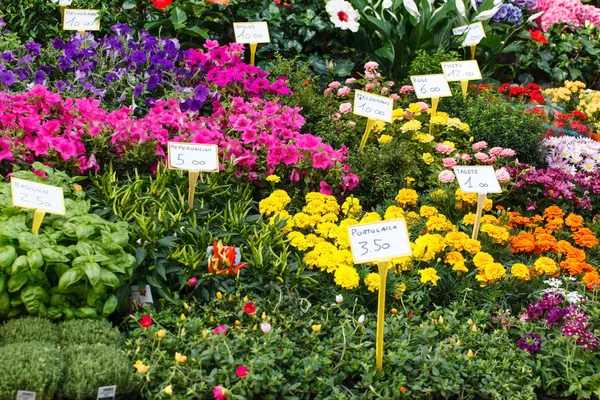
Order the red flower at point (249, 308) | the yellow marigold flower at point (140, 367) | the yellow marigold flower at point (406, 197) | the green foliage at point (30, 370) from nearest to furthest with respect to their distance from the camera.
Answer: the green foliage at point (30, 370) → the yellow marigold flower at point (140, 367) → the red flower at point (249, 308) → the yellow marigold flower at point (406, 197)

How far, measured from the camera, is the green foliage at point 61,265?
8.61 ft

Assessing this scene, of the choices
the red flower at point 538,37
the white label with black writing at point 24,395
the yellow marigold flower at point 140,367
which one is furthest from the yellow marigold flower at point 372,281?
the red flower at point 538,37

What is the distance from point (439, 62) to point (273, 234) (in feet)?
8.05

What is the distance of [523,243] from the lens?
11.7ft

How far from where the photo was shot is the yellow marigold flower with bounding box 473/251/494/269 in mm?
3219

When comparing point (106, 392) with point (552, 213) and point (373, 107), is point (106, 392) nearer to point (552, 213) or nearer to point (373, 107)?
point (373, 107)

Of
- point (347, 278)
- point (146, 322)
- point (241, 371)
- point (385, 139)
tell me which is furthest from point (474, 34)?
point (241, 371)

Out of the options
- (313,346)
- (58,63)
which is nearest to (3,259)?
(313,346)

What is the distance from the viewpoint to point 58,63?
4.79m

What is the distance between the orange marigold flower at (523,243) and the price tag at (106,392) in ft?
6.94

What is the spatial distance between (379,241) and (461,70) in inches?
106

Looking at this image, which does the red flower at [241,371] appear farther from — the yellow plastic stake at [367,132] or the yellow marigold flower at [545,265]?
the yellow plastic stake at [367,132]

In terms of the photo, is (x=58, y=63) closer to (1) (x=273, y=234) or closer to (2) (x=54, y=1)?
(2) (x=54, y=1)

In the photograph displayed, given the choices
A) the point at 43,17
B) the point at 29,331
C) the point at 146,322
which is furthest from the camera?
the point at 43,17
